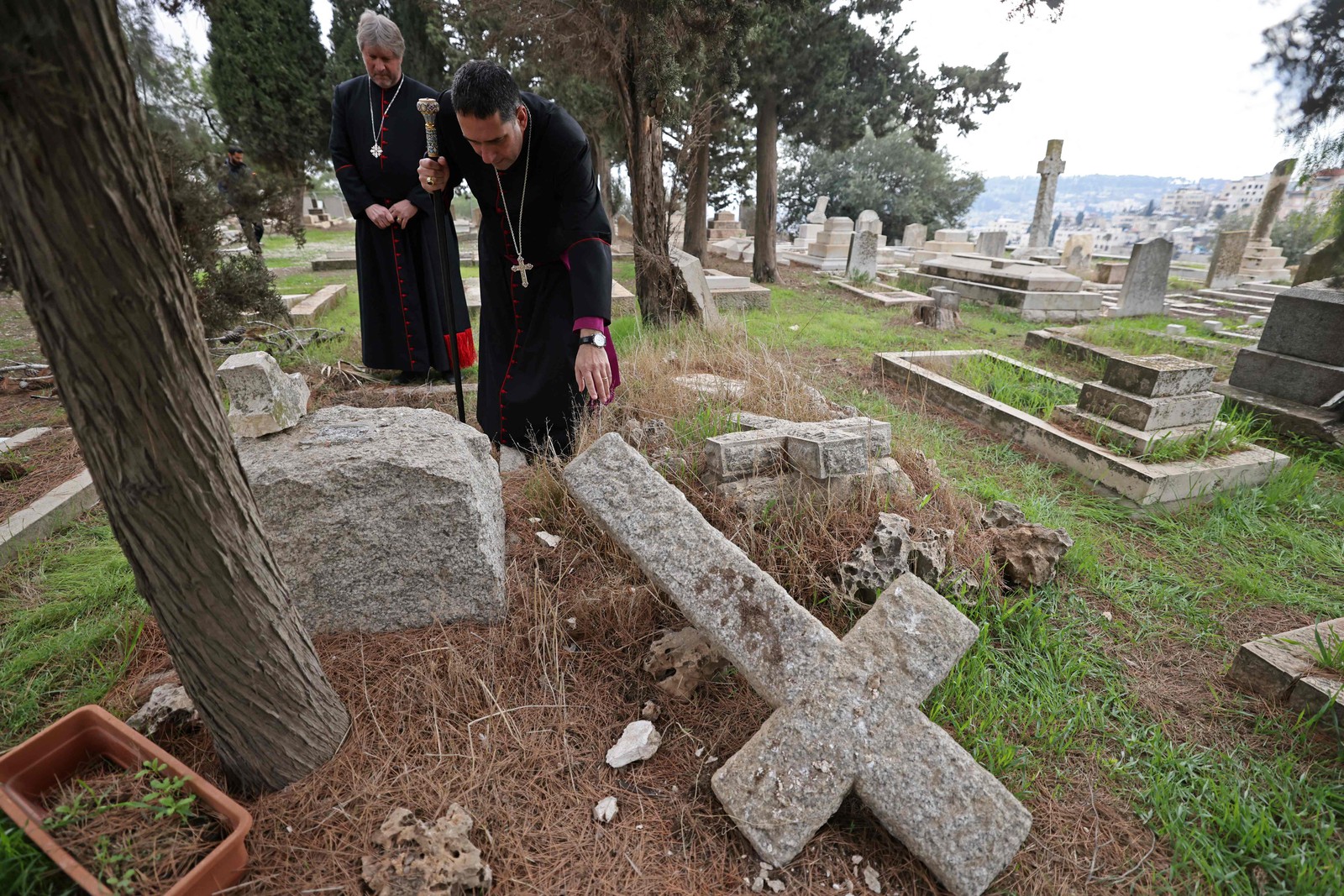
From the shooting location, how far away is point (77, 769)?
56.2 inches

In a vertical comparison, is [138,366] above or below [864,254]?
above

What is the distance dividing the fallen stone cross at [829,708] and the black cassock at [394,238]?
2.43 m

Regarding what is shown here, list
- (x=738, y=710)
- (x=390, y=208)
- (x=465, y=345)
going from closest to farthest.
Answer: (x=738, y=710) < (x=390, y=208) < (x=465, y=345)

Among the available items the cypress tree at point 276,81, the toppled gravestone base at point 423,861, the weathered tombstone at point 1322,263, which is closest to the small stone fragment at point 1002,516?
the toppled gravestone base at point 423,861

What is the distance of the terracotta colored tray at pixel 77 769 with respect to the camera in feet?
3.98

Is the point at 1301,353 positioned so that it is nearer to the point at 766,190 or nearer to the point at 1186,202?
the point at 766,190

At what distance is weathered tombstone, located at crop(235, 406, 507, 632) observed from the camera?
1.92m

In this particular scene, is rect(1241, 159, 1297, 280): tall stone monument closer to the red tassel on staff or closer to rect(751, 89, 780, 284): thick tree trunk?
rect(751, 89, 780, 284): thick tree trunk

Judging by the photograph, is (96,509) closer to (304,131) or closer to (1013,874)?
(1013,874)

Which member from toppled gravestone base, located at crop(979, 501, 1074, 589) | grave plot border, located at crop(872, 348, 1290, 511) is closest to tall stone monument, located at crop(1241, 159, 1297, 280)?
grave plot border, located at crop(872, 348, 1290, 511)

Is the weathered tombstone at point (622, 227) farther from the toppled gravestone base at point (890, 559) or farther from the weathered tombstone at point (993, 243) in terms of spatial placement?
the toppled gravestone base at point (890, 559)

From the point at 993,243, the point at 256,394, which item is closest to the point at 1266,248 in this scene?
the point at 993,243

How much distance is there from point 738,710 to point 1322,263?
8395 millimetres

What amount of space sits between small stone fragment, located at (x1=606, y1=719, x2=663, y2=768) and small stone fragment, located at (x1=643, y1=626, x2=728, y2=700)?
0.48ft
